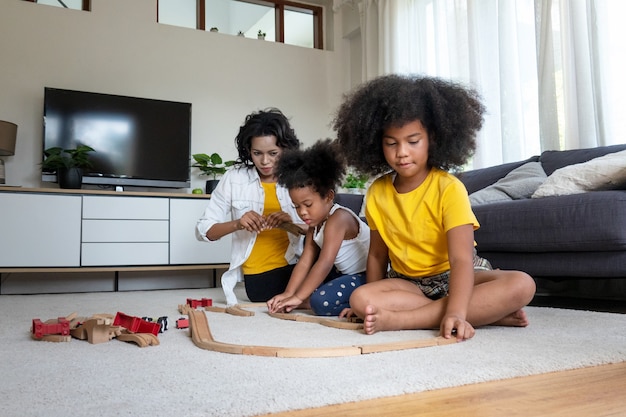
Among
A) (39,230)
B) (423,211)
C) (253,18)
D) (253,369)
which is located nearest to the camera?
(253,369)

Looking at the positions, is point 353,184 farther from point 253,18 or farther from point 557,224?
point 557,224

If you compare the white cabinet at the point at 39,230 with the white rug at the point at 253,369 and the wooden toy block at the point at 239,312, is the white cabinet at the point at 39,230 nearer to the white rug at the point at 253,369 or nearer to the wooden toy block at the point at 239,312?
the wooden toy block at the point at 239,312

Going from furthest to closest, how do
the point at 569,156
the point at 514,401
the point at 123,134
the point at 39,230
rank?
the point at 123,134 < the point at 39,230 < the point at 569,156 < the point at 514,401

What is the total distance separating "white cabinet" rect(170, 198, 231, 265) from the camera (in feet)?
13.3

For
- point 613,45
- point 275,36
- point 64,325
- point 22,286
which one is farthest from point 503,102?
point 22,286

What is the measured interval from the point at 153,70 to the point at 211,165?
92 centimetres

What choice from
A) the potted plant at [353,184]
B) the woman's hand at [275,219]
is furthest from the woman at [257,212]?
the potted plant at [353,184]

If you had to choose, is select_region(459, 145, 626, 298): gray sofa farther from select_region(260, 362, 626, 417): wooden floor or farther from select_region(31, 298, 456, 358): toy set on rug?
select_region(260, 362, 626, 417): wooden floor

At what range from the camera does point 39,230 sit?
366 centimetres

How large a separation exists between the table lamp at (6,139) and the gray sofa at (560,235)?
320cm

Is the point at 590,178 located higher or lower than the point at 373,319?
higher

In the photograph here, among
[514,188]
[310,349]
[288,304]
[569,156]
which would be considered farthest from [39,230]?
[569,156]

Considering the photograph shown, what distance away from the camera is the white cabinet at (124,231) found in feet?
12.5

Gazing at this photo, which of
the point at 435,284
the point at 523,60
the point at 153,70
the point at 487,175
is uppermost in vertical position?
the point at 153,70
